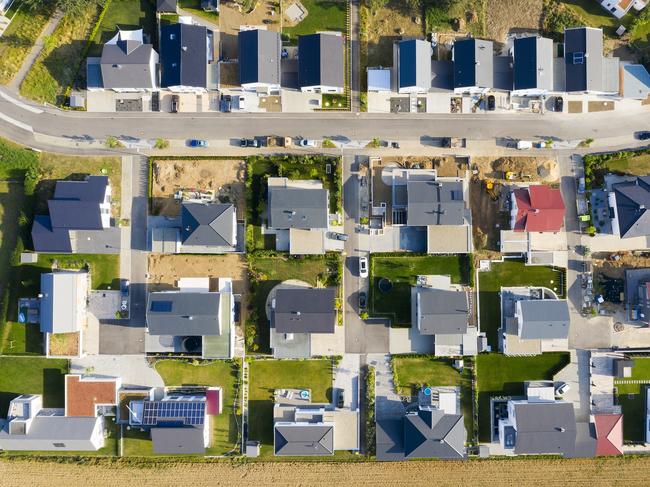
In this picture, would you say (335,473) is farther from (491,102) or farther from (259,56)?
(259,56)

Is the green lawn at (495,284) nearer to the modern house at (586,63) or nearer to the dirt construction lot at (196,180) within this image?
the modern house at (586,63)

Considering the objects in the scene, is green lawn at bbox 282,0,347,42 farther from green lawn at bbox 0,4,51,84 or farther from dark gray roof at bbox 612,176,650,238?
dark gray roof at bbox 612,176,650,238

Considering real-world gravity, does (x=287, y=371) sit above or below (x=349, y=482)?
above

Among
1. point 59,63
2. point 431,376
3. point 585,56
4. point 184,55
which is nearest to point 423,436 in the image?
point 431,376

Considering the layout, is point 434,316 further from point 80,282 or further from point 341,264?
point 80,282

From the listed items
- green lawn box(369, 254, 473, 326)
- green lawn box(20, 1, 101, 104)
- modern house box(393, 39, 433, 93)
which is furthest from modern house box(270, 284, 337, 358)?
green lawn box(20, 1, 101, 104)

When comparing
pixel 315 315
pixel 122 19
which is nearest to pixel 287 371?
pixel 315 315

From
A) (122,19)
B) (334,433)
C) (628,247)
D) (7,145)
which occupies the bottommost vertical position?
(334,433)
